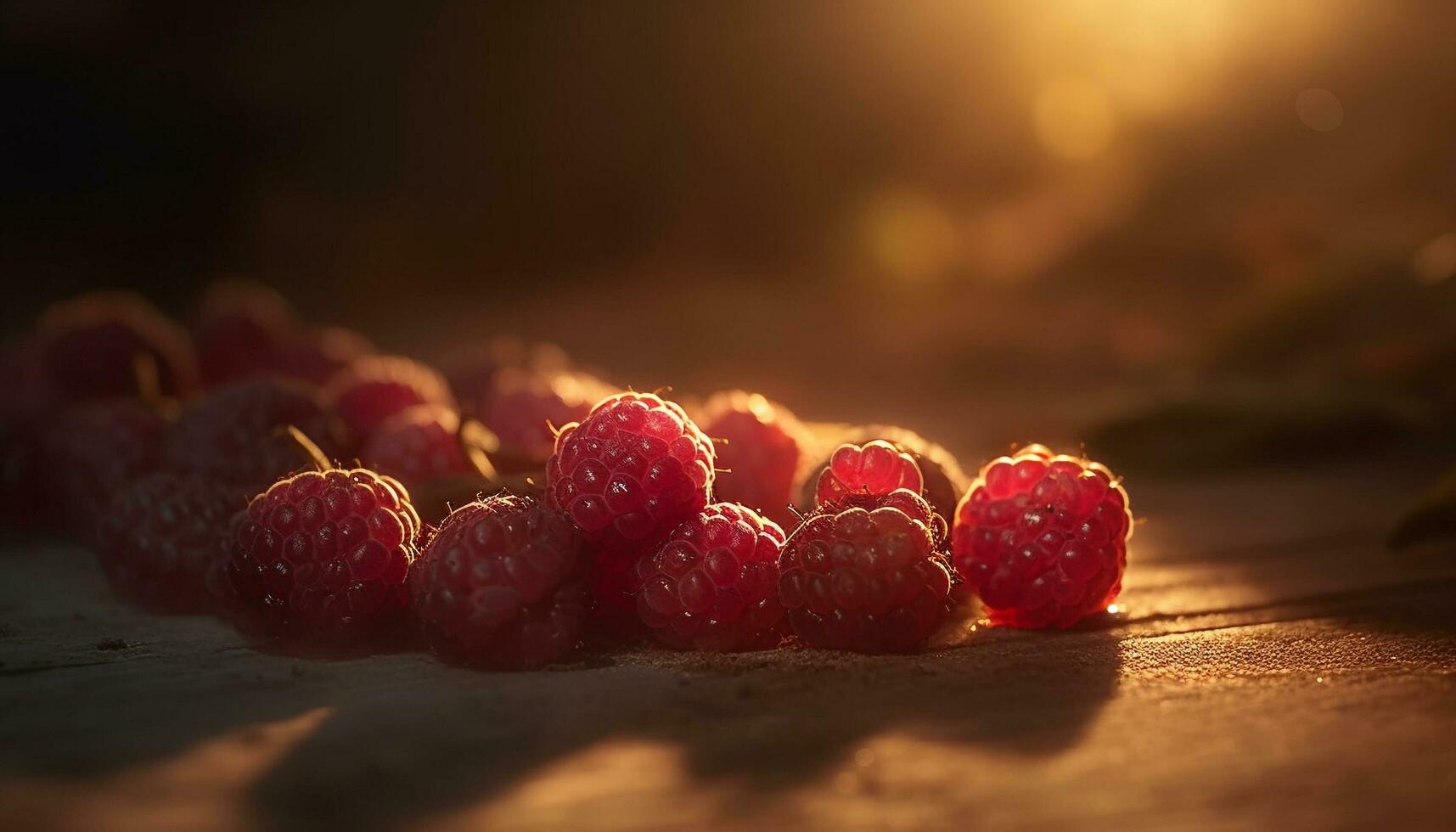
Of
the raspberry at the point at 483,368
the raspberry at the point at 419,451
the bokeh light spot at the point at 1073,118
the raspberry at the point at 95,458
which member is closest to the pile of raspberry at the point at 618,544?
the raspberry at the point at 419,451

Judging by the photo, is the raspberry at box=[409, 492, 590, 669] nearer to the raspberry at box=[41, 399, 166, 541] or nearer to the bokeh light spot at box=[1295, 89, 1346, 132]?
the raspberry at box=[41, 399, 166, 541]

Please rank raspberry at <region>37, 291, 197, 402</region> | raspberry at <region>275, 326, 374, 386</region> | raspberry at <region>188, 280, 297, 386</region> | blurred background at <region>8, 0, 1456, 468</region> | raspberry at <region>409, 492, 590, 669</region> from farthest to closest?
blurred background at <region>8, 0, 1456, 468</region>, raspberry at <region>188, 280, 297, 386</region>, raspberry at <region>275, 326, 374, 386</region>, raspberry at <region>37, 291, 197, 402</region>, raspberry at <region>409, 492, 590, 669</region>

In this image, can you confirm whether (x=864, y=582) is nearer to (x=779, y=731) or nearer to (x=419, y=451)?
(x=779, y=731)

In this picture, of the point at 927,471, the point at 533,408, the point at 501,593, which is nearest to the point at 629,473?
the point at 501,593

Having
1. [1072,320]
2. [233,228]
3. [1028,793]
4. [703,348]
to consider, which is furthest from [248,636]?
[233,228]

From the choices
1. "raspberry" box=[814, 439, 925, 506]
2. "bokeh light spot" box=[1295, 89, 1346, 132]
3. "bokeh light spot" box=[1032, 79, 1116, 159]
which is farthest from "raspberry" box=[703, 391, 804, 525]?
"bokeh light spot" box=[1295, 89, 1346, 132]

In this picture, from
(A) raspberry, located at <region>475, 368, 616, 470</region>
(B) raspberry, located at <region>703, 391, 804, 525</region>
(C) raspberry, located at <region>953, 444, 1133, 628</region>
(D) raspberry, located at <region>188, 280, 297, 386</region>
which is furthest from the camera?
(D) raspberry, located at <region>188, 280, 297, 386</region>

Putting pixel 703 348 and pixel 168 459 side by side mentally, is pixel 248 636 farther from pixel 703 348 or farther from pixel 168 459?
pixel 703 348
